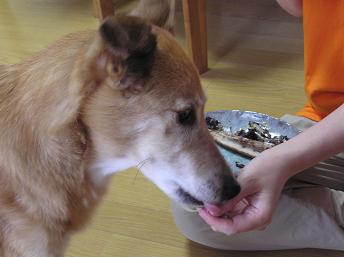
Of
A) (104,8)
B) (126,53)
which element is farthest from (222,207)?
(104,8)

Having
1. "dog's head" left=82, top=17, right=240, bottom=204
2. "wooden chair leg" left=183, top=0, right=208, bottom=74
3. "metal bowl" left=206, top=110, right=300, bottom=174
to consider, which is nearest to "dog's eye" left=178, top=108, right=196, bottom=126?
"dog's head" left=82, top=17, right=240, bottom=204

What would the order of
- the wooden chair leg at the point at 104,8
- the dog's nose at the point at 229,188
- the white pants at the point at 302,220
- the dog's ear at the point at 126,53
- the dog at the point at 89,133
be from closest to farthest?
1. the dog's ear at the point at 126,53
2. the dog at the point at 89,133
3. the dog's nose at the point at 229,188
4. the white pants at the point at 302,220
5. the wooden chair leg at the point at 104,8

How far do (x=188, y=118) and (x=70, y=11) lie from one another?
72.2 inches

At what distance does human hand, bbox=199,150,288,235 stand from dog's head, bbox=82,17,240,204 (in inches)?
3.5

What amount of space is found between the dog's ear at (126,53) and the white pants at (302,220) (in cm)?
55

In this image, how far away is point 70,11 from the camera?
2564 mm

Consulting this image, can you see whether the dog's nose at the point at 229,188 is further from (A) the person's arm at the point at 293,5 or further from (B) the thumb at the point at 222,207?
(A) the person's arm at the point at 293,5

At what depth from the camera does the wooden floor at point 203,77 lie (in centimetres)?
138

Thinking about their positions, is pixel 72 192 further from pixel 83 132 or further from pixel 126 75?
pixel 126 75

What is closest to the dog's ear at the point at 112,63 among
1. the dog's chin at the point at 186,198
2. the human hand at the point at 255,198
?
the dog's chin at the point at 186,198

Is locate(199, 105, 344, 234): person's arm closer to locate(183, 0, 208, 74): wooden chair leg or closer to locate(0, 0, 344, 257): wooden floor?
locate(0, 0, 344, 257): wooden floor

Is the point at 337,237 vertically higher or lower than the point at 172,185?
lower

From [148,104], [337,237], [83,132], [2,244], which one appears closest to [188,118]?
[148,104]

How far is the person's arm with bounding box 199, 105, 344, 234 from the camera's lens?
1.06m
